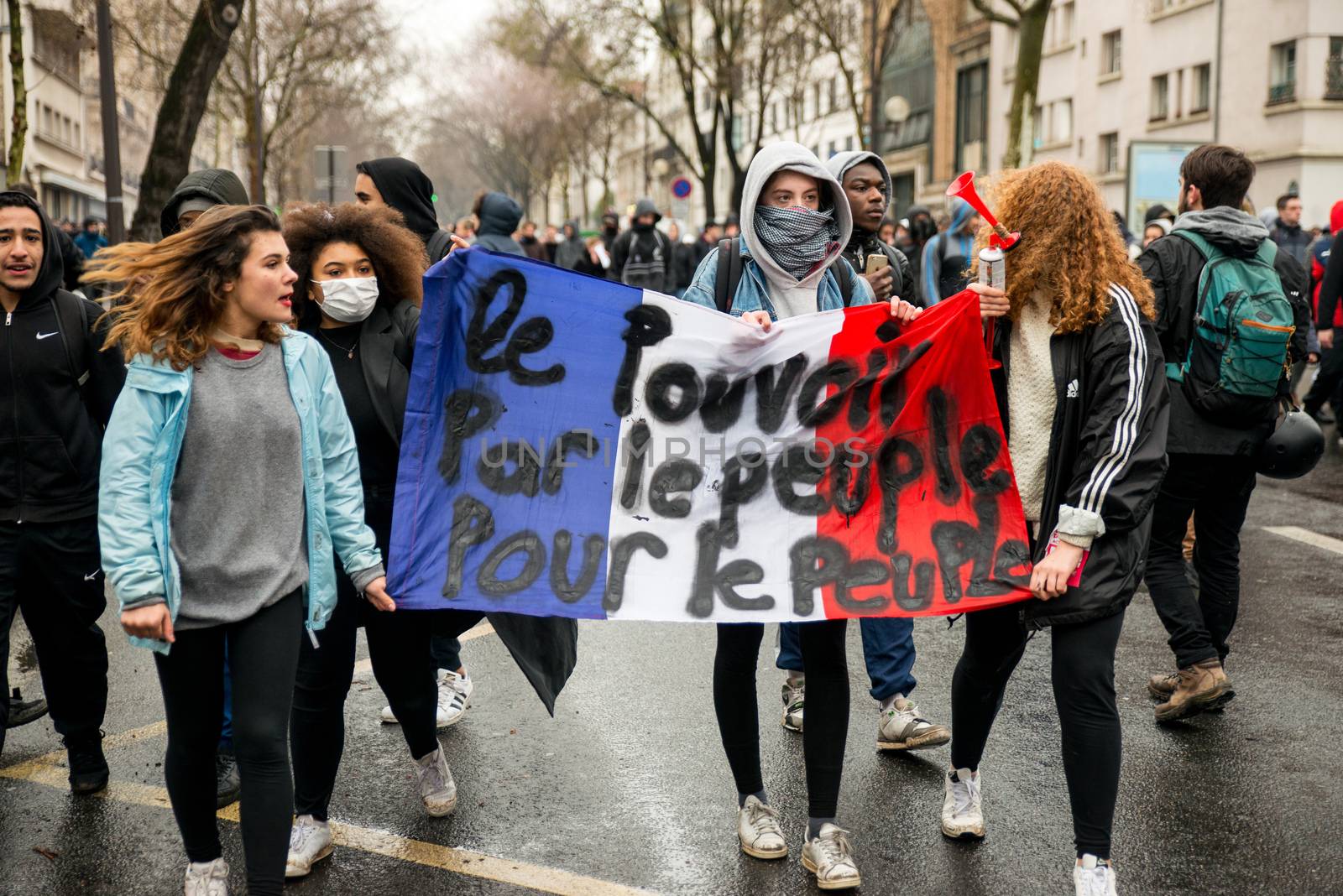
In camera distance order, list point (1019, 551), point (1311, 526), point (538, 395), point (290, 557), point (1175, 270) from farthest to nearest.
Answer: point (1311, 526) < point (1175, 270) < point (538, 395) < point (1019, 551) < point (290, 557)

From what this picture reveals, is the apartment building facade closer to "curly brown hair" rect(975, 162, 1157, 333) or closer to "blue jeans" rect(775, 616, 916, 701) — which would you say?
"blue jeans" rect(775, 616, 916, 701)

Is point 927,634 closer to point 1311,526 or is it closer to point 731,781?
point 731,781

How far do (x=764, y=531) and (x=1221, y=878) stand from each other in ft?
5.47

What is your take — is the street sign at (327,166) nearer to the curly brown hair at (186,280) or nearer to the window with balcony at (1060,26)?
the curly brown hair at (186,280)

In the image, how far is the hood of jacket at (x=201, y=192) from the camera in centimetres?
520

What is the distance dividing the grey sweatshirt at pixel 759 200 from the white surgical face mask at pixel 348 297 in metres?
1.16

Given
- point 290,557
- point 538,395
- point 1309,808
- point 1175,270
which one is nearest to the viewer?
point 290,557

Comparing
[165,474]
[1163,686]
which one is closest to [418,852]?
[165,474]

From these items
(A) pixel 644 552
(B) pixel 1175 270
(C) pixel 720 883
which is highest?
(B) pixel 1175 270

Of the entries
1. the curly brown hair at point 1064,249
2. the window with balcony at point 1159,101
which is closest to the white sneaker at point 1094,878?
the curly brown hair at point 1064,249

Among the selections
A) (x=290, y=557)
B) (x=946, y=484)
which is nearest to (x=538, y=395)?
(x=290, y=557)

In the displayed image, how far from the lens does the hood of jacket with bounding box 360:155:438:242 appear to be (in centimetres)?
555

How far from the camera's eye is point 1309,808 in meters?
4.66

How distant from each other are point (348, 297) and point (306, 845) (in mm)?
1652
